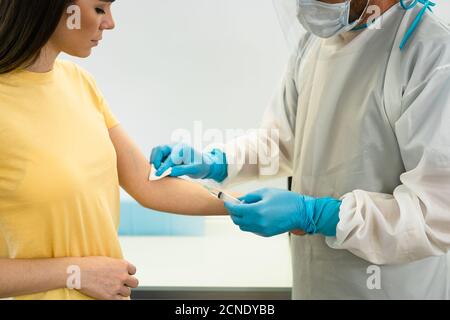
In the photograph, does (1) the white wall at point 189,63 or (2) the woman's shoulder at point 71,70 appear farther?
(1) the white wall at point 189,63

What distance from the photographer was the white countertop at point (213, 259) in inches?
77.0

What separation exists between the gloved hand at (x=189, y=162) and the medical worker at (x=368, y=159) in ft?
0.06

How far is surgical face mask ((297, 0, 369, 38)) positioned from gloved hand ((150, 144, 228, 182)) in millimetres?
529

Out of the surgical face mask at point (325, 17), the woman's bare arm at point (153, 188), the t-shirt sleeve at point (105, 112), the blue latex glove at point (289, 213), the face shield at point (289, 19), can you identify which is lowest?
the blue latex glove at point (289, 213)

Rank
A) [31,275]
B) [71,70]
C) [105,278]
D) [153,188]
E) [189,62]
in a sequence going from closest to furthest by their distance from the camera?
[31,275]
[105,278]
[71,70]
[153,188]
[189,62]

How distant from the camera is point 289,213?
1.17 meters

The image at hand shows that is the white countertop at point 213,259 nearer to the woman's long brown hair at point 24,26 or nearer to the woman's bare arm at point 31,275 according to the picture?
the woman's bare arm at point 31,275

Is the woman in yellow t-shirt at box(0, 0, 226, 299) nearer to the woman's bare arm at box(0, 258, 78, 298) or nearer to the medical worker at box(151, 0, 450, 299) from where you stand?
the woman's bare arm at box(0, 258, 78, 298)

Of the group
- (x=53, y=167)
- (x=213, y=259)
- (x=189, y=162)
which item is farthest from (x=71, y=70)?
(x=213, y=259)

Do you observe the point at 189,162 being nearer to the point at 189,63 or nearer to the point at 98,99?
the point at 98,99

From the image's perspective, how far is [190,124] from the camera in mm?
2037

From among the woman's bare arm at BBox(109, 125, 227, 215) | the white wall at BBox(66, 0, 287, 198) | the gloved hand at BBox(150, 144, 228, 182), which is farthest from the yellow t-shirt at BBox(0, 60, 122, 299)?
the white wall at BBox(66, 0, 287, 198)

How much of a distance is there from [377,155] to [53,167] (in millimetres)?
773

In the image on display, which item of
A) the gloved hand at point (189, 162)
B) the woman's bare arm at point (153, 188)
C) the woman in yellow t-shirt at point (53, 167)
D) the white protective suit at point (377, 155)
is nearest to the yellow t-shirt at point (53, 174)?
the woman in yellow t-shirt at point (53, 167)
